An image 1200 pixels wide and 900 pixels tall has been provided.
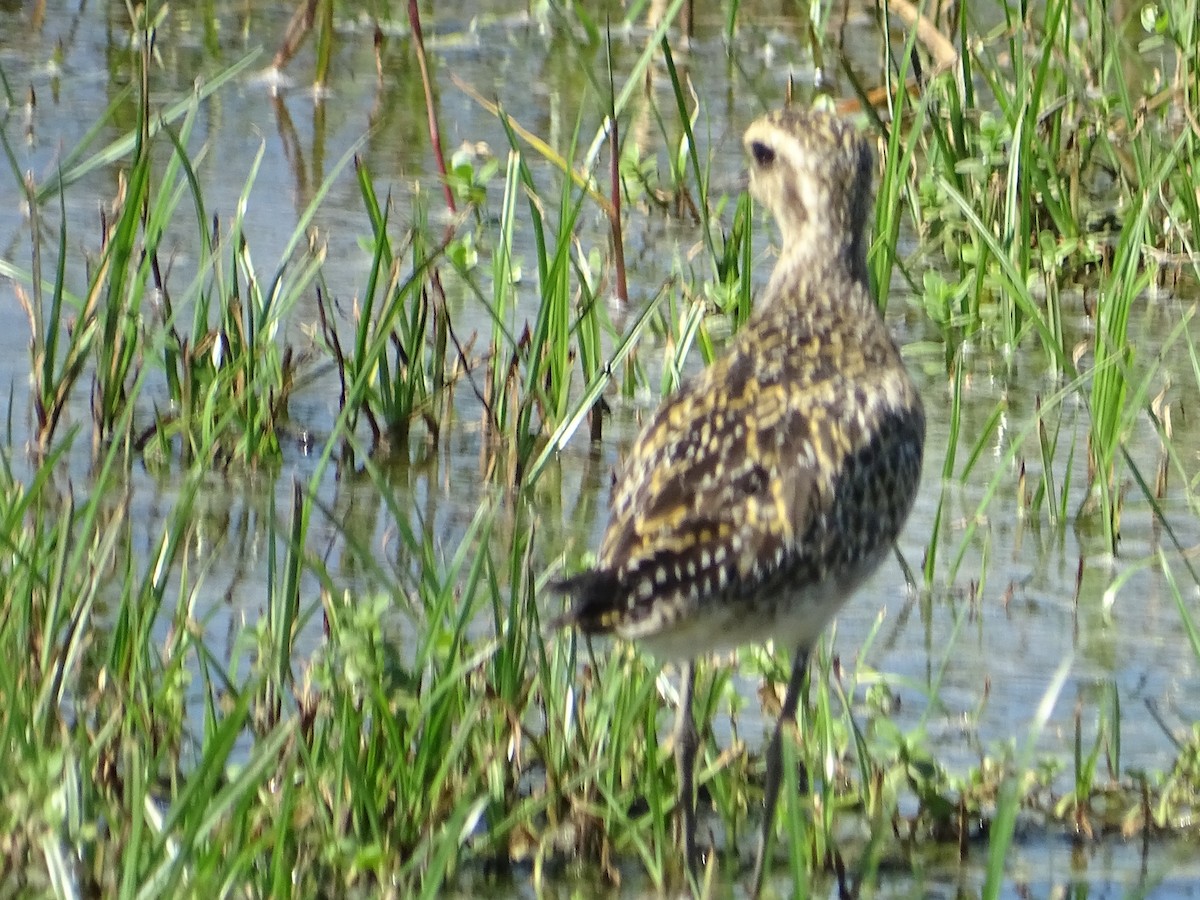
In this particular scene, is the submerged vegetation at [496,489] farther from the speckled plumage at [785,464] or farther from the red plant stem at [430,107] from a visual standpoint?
the speckled plumage at [785,464]

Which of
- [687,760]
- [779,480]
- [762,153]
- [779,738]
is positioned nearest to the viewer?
[779,480]

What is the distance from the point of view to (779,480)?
161 inches

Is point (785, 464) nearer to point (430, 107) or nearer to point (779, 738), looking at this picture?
point (779, 738)

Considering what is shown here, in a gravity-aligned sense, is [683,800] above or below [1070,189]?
below

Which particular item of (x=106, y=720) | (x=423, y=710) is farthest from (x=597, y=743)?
(x=106, y=720)

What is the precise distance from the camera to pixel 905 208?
791cm

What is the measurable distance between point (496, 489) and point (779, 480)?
5.80 ft

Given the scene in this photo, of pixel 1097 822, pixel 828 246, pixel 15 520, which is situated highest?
pixel 828 246

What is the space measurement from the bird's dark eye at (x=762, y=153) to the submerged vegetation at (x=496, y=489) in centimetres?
38

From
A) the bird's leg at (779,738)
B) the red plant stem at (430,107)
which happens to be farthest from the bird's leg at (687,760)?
the red plant stem at (430,107)

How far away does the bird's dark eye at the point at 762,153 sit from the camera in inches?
195

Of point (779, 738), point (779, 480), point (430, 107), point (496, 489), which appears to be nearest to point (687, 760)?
point (779, 738)

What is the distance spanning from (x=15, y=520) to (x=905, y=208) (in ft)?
14.8

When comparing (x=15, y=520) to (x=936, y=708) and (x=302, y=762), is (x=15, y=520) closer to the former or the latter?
(x=302, y=762)
